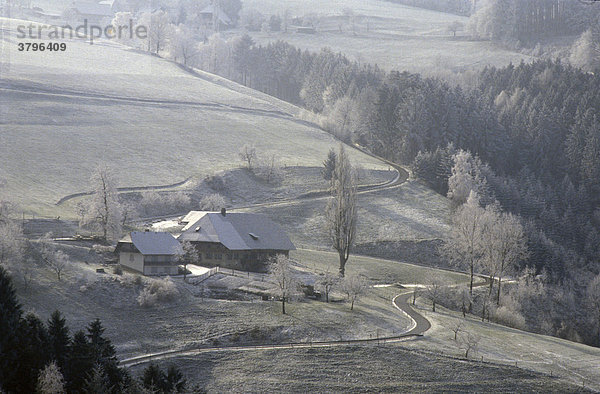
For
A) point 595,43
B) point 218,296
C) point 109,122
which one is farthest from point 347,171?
point 595,43

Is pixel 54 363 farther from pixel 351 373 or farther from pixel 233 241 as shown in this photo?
pixel 233 241

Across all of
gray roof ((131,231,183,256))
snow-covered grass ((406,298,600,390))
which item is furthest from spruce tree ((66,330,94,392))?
gray roof ((131,231,183,256))

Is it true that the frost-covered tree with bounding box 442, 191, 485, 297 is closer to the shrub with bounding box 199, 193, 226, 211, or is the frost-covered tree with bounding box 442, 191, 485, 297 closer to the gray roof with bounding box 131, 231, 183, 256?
the shrub with bounding box 199, 193, 226, 211

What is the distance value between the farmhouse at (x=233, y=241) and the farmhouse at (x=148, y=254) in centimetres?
708

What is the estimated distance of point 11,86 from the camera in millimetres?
137125

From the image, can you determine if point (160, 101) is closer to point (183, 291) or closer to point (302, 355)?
point (183, 291)

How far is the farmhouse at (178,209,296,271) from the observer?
8500 cm

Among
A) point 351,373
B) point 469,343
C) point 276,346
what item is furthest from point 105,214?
point 469,343

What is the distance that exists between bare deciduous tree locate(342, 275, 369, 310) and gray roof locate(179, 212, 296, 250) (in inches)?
577

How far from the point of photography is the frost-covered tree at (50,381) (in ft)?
135

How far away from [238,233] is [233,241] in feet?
6.29

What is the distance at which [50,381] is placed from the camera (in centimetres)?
4141

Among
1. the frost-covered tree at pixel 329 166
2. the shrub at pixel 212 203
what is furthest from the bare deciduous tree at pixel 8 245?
the frost-covered tree at pixel 329 166

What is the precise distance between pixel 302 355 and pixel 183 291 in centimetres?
1587
